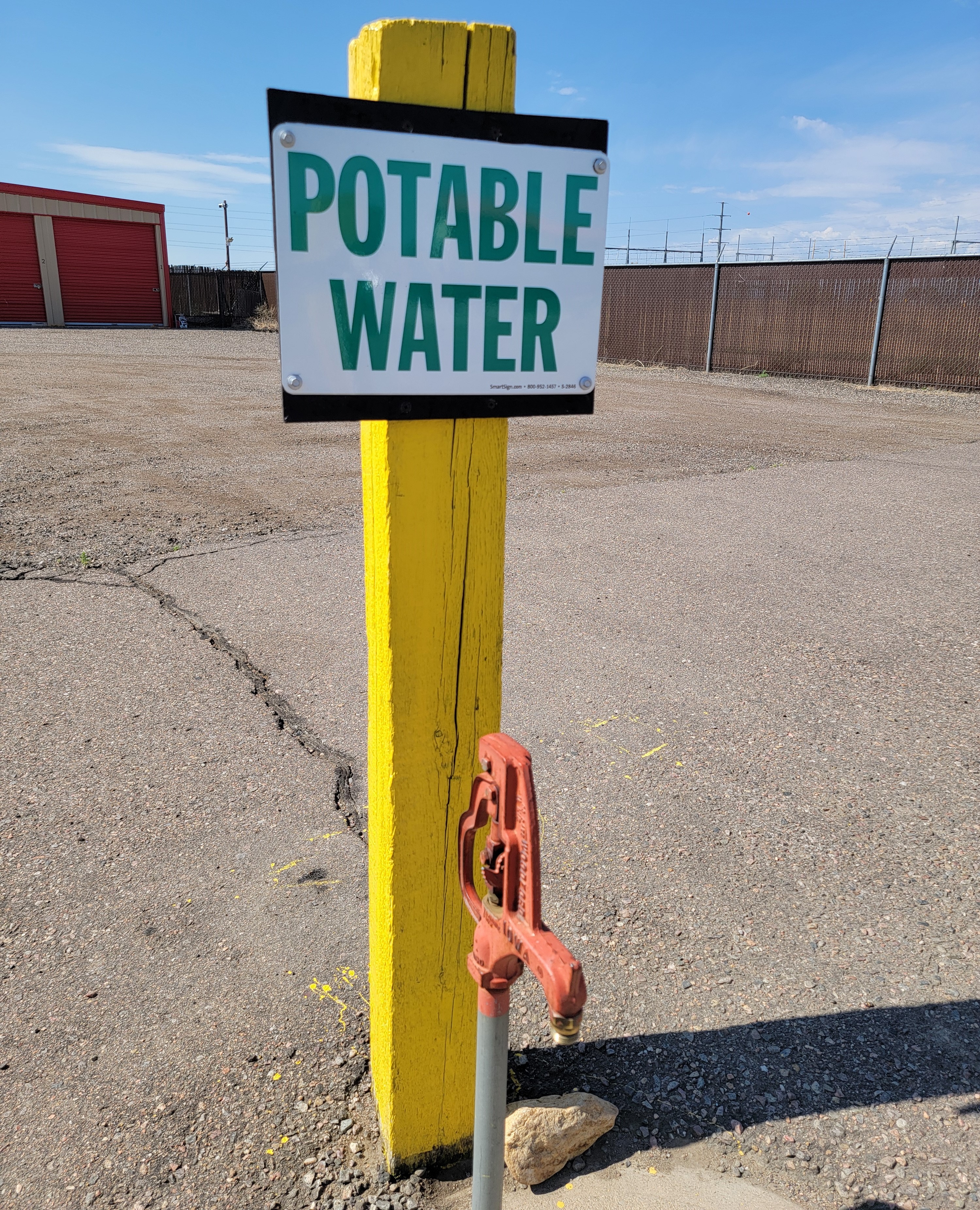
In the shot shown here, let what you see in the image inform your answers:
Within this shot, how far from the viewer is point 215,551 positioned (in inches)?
238

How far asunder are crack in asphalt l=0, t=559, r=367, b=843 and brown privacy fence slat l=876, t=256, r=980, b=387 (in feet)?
51.0

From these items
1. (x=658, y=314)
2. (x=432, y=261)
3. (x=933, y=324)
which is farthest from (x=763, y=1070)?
(x=658, y=314)

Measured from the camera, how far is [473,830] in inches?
57.9

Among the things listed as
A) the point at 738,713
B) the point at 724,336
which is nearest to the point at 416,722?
the point at 738,713

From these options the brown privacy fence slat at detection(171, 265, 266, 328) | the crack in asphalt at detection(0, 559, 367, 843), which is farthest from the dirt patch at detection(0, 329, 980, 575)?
the brown privacy fence slat at detection(171, 265, 266, 328)

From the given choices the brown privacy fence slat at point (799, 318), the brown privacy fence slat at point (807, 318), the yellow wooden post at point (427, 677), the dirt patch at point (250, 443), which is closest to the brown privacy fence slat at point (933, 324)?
the brown privacy fence slat at point (807, 318)

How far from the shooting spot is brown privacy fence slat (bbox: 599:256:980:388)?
16547 millimetres

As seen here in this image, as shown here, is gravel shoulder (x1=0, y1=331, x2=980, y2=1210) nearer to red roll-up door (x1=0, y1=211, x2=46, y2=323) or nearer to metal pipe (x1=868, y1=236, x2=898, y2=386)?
metal pipe (x1=868, y1=236, x2=898, y2=386)

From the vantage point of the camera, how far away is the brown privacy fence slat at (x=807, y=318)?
16547 mm

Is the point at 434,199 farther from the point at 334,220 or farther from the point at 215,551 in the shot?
the point at 215,551

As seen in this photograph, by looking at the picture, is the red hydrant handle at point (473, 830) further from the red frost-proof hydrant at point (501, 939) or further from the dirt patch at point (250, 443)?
the dirt patch at point (250, 443)

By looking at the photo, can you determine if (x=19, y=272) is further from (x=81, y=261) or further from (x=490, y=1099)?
(x=490, y=1099)

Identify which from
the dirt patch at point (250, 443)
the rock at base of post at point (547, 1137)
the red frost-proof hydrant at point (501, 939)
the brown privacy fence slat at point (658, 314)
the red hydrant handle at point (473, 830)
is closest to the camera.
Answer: the red frost-proof hydrant at point (501, 939)

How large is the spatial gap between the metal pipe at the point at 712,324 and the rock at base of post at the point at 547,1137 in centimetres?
2021
